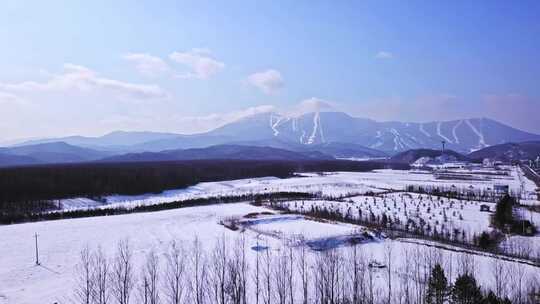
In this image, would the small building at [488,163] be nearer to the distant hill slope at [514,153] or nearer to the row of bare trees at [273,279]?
the distant hill slope at [514,153]

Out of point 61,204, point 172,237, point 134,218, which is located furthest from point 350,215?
point 61,204

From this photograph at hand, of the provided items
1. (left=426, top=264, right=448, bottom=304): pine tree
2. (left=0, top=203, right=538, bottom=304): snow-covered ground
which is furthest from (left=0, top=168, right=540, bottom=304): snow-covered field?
(left=426, top=264, right=448, bottom=304): pine tree

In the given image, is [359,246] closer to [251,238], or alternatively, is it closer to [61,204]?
[251,238]

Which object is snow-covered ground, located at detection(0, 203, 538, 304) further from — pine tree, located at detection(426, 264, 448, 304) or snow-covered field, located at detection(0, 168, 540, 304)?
pine tree, located at detection(426, 264, 448, 304)

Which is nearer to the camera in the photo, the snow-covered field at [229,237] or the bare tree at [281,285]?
the bare tree at [281,285]

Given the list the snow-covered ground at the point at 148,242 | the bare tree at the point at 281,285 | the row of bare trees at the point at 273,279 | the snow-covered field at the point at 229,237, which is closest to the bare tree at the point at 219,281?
the row of bare trees at the point at 273,279

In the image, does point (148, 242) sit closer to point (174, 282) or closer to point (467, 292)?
point (174, 282)

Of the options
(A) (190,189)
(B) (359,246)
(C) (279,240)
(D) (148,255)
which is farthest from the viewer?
(A) (190,189)
